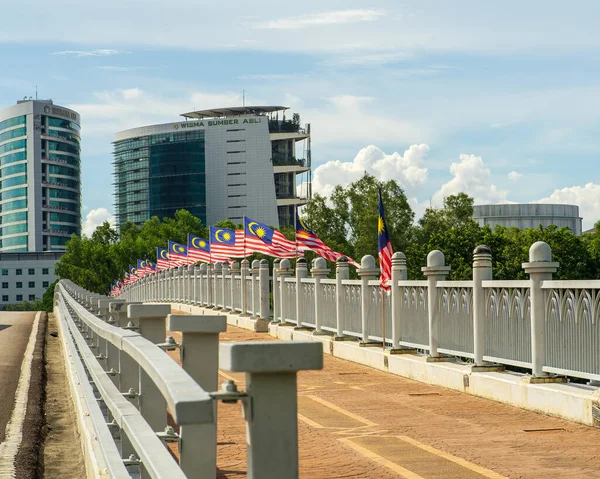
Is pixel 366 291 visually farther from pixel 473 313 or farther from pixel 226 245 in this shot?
pixel 226 245

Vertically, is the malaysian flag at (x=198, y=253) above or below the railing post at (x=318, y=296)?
above

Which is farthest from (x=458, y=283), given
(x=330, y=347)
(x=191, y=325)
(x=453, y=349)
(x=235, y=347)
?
(x=235, y=347)

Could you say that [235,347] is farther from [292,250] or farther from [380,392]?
[292,250]

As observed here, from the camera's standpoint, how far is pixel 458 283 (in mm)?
14438

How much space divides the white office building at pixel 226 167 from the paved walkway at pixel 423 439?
17765 centimetres

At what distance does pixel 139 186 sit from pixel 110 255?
199 feet

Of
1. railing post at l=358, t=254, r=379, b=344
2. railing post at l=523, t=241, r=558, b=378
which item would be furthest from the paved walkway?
railing post at l=358, t=254, r=379, b=344

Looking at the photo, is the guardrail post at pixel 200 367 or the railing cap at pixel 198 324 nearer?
the guardrail post at pixel 200 367

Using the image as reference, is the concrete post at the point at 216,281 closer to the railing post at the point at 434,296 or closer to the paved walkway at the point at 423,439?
the railing post at the point at 434,296

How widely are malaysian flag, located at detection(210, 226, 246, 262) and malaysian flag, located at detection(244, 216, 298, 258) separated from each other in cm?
114

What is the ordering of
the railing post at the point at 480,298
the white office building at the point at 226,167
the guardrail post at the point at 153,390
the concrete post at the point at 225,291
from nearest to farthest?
1. the guardrail post at the point at 153,390
2. the railing post at the point at 480,298
3. the concrete post at the point at 225,291
4. the white office building at the point at 226,167

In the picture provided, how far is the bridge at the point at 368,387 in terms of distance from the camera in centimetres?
330

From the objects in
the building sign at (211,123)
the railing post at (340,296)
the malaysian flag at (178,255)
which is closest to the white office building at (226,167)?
the building sign at (211,123)

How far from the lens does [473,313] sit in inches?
541
